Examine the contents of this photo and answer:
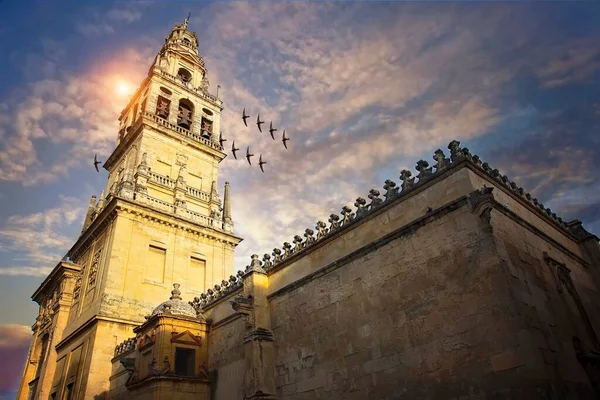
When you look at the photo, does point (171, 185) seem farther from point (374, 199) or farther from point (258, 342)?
point (374, 199)

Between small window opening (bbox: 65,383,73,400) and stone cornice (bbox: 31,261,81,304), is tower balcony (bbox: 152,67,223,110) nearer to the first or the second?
stone cornice (bbox: 31,261,81,304)

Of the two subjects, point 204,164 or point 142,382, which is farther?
point 204,164

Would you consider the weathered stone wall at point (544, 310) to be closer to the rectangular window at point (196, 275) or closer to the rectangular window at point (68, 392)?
the rectangular window at point (196, 275)

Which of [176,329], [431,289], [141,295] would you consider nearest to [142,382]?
[176,329]

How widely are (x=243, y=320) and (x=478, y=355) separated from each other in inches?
373

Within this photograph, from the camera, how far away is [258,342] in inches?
593

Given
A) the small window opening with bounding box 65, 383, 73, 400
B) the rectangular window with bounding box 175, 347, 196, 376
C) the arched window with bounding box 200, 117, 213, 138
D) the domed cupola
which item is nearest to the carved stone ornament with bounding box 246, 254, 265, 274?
the domed cupola

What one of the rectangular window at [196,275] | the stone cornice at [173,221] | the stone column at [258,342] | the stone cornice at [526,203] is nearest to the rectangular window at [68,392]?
the rectangular window at [196,275]

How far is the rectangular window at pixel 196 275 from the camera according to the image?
1036 inches

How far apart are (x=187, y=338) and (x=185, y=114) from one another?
2220 cm

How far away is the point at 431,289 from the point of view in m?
11.0

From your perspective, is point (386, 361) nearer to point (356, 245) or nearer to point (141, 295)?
point (356, 245)

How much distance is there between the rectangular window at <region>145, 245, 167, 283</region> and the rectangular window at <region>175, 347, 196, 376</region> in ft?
27.1

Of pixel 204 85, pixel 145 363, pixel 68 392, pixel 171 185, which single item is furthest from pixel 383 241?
pixel 204 85
